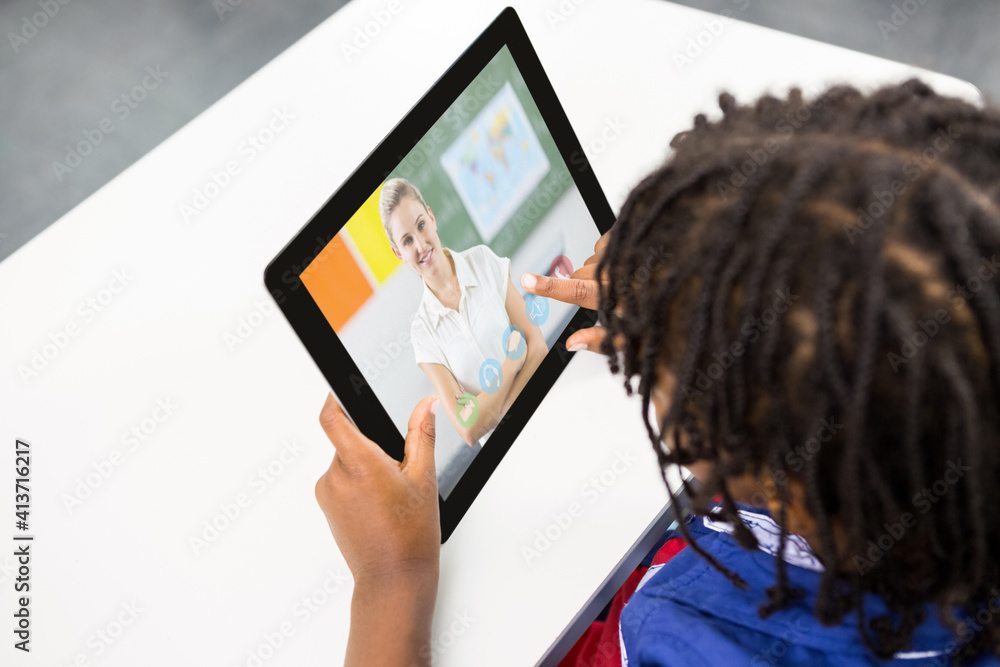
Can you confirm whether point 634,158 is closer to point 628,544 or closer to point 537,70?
point 537,70

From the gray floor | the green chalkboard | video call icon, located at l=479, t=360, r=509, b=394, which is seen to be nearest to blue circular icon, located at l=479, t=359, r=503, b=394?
video call icon, located at l=479, t=360, r=509, b=394

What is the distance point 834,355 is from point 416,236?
41cm

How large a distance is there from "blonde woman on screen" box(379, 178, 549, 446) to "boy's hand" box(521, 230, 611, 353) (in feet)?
0.09

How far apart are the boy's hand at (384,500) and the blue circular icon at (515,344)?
4.1 inches

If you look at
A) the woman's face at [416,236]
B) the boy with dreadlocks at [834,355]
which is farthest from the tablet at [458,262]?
the boy with dreadlocks at [834,355]

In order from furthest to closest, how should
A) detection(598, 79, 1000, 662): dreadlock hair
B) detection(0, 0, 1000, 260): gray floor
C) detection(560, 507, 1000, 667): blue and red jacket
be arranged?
detection(0, 0, 1000, 260): gray floor
detection(560, 507, 1000, 667): blue and red jacket
detection(598, 79, 1000, 662): dreadlock hair

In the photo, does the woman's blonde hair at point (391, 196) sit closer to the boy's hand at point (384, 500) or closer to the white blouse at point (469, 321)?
the white blouse at point (469, 321)

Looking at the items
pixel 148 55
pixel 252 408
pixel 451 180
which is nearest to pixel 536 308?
pixel 451 180

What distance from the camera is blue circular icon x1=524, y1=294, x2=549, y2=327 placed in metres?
0.83

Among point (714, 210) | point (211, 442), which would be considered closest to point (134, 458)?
point (211, 442)

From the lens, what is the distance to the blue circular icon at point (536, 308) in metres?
0.83

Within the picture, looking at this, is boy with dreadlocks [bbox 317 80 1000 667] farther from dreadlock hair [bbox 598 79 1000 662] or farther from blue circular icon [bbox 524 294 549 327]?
blue circular icon [bbox 524 294 549 327]

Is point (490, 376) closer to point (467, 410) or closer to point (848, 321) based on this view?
point (467, 410)

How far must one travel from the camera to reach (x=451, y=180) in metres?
0.74
